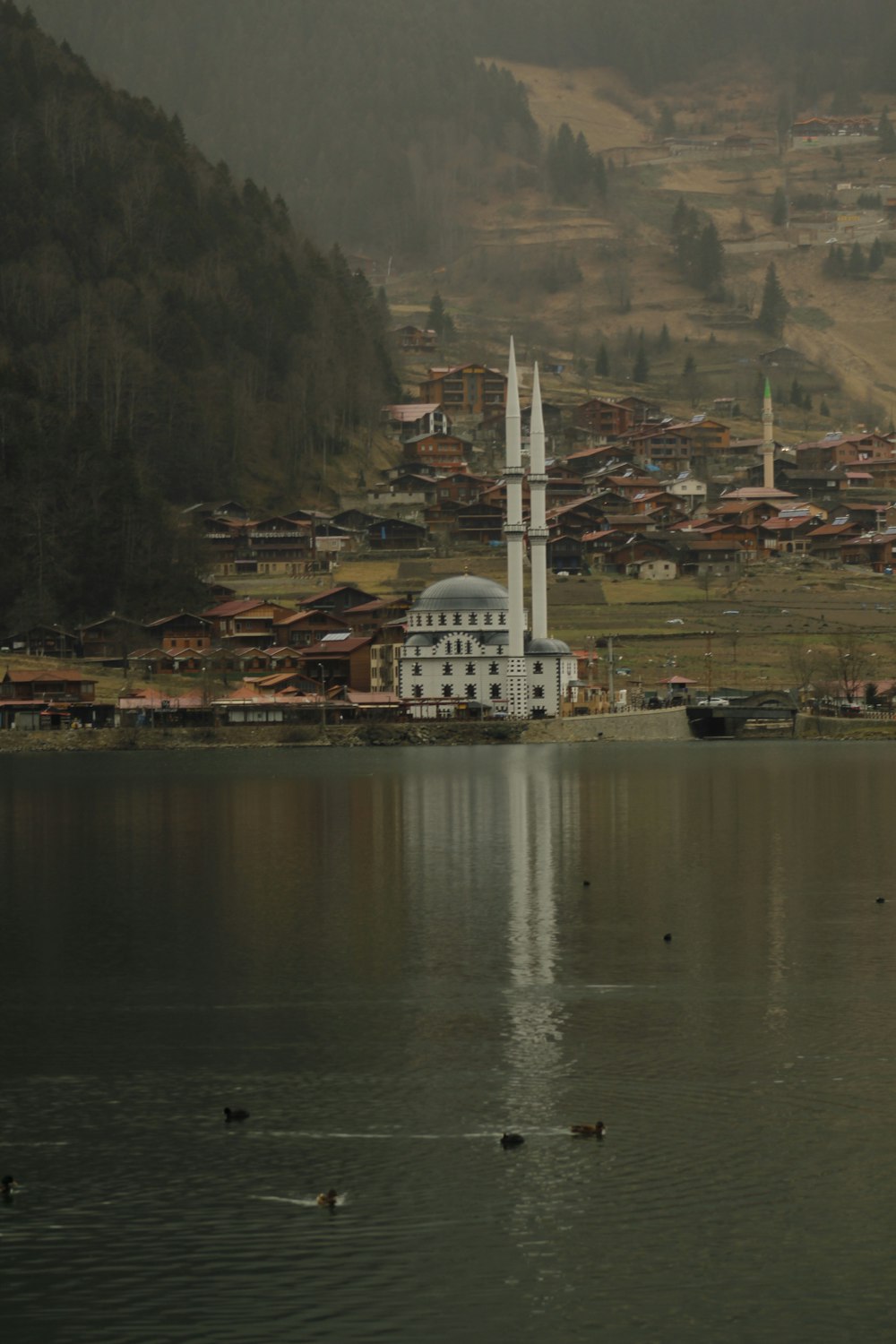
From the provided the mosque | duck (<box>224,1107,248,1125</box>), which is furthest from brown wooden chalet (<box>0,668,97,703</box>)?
duck (<box>224,1107,248,1125</box>)

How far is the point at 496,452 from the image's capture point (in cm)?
17475

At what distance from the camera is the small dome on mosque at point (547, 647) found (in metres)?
106

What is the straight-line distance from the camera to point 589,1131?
24.6 metres

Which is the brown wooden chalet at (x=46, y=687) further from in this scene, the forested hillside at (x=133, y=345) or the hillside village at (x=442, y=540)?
the forested hillside at (x=133, y=345)

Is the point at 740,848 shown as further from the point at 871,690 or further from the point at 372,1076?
the point at 871,690

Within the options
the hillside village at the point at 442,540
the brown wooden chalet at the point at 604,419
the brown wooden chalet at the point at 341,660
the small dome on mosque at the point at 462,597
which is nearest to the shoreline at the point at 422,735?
the hillside village at the point at 442,540

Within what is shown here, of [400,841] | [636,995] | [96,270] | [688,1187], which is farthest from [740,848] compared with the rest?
[96,270]

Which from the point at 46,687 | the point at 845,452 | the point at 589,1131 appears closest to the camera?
the point at 589,1131

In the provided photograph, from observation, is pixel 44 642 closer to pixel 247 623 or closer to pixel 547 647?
pixel 247 623

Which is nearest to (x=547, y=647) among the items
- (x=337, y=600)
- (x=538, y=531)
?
(x=538, y=531)

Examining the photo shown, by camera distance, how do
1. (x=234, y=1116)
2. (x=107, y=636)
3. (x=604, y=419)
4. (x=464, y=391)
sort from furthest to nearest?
(x=464, y=391) → (x=604, y=419) → (x=107, y=636) → (x=234, y=1116)

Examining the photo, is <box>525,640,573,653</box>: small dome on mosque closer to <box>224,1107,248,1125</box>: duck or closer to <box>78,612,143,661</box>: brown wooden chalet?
<box>78,612,143,661</box>: brown wooden chalet

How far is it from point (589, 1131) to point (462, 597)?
87538 millimetres

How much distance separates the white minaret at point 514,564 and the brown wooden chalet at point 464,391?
68.8m
